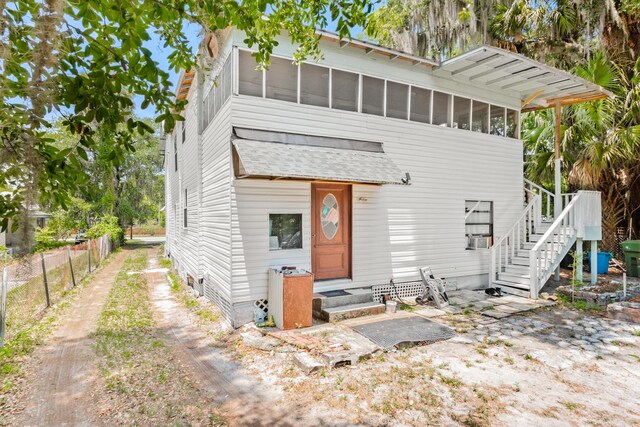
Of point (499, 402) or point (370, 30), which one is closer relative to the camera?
point (499, 402)

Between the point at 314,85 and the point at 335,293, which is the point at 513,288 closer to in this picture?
the point at 335,293

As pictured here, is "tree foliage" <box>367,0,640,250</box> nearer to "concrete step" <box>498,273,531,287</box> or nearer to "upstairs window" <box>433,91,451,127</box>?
"upstairs window" <box>433,91,451,127</box>

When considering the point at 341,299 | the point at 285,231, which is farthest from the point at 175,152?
the point at 341,299

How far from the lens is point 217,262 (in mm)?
7684

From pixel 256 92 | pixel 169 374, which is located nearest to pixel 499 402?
pixel 169 374

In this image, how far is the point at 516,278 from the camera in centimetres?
905

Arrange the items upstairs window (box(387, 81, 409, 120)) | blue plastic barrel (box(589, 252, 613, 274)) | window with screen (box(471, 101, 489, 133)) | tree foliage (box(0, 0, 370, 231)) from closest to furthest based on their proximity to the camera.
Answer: tree foliage (box(0, 0, 370, 231)), upstairs window (box(387, 81, 409, 120)), window with screen (box(471, 101, 489, 133)), blue plastic barrel (box(589, 252, 613, 274))

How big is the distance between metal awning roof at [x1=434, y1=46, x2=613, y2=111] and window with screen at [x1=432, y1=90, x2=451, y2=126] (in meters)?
0.51

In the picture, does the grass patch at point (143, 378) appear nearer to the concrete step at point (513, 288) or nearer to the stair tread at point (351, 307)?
the stair tread at point (351, 307)

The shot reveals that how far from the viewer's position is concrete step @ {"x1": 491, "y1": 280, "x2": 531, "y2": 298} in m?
8.65

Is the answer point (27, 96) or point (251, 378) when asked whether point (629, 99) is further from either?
point (27, 96)

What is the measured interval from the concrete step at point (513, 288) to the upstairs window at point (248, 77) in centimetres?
755

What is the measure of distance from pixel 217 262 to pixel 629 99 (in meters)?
13.1

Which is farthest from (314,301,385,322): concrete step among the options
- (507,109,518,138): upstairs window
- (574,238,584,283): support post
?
(507,109,518,138): upstairs window
